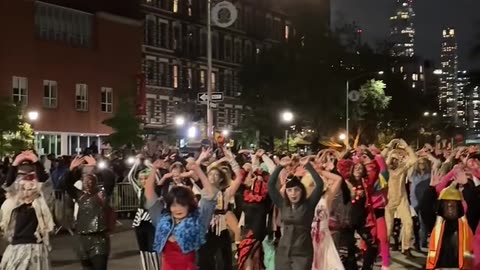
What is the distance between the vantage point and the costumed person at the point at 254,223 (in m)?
10.6

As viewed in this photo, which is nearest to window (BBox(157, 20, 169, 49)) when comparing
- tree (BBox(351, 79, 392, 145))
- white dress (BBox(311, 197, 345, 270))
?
tree (BBox(351, 79, 392, 145))

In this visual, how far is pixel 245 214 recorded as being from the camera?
1072 centimetres

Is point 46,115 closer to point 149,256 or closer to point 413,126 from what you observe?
point 149,256

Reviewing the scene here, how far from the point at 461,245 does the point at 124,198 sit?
14.2 meters

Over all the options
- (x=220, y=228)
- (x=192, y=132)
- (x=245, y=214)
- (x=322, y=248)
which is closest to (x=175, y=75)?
(x=192, y=132)

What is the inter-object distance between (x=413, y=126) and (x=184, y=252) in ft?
267

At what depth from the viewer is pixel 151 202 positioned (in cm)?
764

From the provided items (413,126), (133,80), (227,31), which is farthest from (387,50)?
(133,80)

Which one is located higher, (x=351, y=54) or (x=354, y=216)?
(x=351, y=54)

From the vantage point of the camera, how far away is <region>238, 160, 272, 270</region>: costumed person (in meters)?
10.6

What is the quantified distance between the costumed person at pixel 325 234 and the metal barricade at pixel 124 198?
12097 millimetres

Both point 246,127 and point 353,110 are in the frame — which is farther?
point 353,110

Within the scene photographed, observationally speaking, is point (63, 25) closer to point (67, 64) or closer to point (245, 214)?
point (67, 64)

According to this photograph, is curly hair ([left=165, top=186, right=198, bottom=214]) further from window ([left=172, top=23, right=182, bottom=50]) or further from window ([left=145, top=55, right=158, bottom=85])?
window ([left=172, top=23, right=182, bottom=50])
